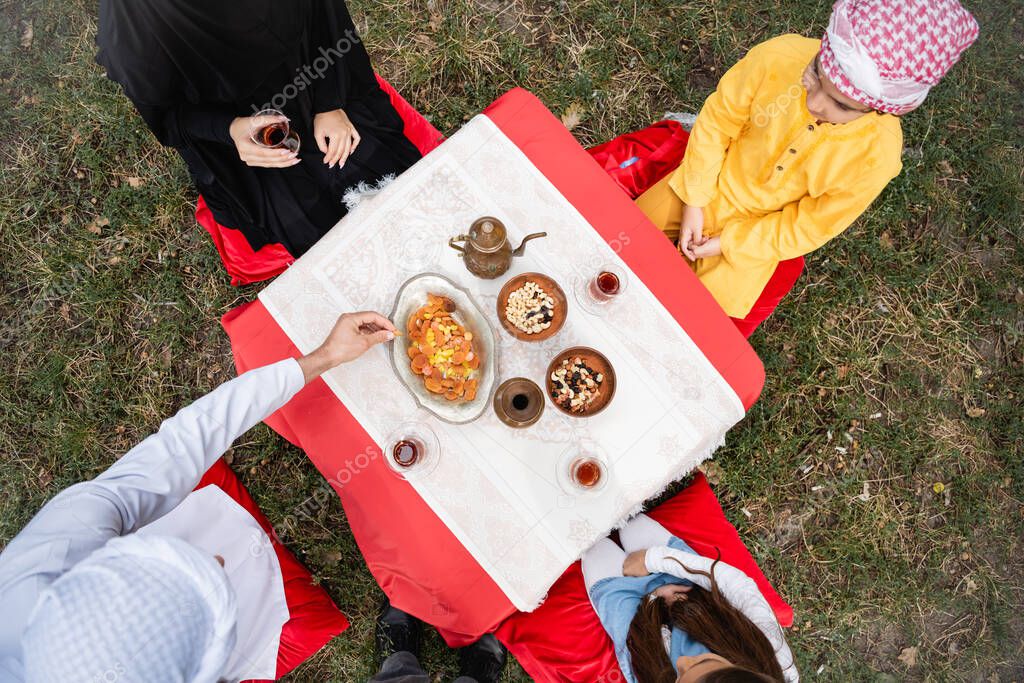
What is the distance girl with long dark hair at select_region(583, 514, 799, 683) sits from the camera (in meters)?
2.04

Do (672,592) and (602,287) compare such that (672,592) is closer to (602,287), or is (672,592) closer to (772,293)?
(602,287)

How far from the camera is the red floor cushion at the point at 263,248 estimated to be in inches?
119

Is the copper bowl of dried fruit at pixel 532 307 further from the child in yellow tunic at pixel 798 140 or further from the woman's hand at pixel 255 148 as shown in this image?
the woman's hand at pixel 255 148

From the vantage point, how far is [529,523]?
2.03m

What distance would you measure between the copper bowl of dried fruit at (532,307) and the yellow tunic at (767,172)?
1.00m

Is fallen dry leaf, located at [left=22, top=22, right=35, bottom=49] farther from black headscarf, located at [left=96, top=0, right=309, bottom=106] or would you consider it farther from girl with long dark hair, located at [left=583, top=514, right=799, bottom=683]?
girl with long dark hair, located at [left=583, top=514, right=799, bottom=683]

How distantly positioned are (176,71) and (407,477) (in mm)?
1896

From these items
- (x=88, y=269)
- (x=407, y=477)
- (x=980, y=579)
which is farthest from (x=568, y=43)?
(x=980, y=579)

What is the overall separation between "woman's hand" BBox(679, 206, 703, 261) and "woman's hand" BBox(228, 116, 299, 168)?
6.04ft

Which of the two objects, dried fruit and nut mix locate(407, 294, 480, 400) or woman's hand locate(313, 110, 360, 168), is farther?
woman's hand locate(313, 110, 360, 168)

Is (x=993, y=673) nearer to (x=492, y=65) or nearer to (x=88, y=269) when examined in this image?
(x=492, y=65)

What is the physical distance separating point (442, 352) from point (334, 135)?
143 cm

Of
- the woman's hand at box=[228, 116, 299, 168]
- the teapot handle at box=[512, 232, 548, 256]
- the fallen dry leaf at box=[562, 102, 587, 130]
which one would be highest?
the woman's hand at box=[228, 116, 299, 168]

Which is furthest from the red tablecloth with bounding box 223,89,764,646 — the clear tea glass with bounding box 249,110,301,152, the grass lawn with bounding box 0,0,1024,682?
the grass lawn with bounding box 0,0,1024,682
